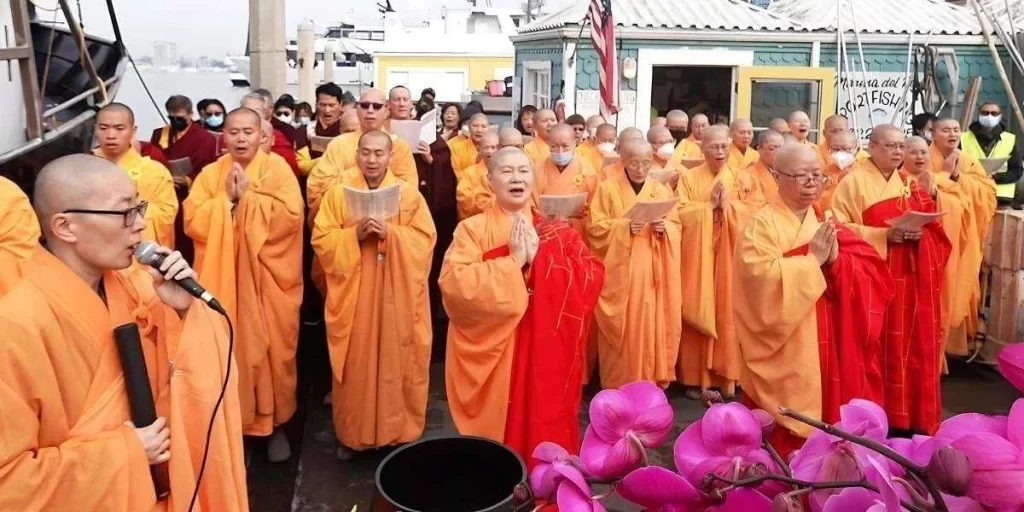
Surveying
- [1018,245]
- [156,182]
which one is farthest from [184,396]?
[1018,245]

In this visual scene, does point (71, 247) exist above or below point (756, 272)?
above

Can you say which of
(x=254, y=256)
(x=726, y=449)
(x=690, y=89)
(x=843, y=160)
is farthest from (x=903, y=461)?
(x=690, y=89)

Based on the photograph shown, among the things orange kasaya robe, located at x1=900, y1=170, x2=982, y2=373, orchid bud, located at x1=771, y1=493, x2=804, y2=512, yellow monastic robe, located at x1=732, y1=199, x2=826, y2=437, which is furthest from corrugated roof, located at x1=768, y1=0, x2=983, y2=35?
orchid bud, located at x1=771, y1=493, x2=804, y2=512

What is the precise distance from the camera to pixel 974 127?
8.16m

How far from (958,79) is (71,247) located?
12928 millimetres

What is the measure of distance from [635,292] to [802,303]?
177cm

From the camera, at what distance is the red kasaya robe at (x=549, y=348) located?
413cm

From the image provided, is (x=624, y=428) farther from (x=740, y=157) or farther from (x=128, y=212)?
(x=740, y=157)

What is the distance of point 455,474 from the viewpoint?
2010mm

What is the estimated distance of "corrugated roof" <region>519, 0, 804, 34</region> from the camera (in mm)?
11773

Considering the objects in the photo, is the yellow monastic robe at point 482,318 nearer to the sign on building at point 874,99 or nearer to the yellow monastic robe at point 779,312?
the yellow monastic robe at point 779,312

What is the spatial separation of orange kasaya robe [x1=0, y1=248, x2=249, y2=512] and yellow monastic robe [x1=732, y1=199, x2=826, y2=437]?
8.75 feet

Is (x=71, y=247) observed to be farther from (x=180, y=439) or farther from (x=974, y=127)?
(x=974, y=127)

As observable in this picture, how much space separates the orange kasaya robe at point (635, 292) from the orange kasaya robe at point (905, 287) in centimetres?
121
